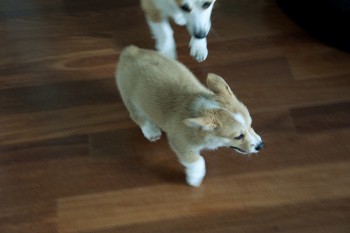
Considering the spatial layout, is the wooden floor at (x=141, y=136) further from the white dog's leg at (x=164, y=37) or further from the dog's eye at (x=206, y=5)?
the dog's eye at (x=206, y=5)

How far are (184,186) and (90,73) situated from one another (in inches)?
23.6

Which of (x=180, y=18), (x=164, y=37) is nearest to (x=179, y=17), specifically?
(x=180, y=18)

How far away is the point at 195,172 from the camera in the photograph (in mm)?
1398

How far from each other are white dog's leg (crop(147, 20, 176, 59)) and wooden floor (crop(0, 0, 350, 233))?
103mm

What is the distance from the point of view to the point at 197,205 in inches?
57.2

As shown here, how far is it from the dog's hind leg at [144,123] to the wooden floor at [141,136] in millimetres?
42

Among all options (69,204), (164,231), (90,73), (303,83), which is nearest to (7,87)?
(90,73)

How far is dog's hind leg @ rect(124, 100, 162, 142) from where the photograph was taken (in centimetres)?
144

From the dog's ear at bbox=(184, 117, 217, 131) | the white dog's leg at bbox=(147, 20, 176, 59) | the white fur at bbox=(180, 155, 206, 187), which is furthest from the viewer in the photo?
the white dog's leg at bbox=(147, 20, 176, 59)

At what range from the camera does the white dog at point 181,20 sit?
4.57 ft

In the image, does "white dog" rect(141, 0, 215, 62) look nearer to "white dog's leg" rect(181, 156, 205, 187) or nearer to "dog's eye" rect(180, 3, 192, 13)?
"dog's eye" rect(180, 3, 192, 13)

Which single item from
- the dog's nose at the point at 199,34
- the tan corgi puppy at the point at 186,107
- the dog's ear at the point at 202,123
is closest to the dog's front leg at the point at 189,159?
the tan corgi puppy at the point at 186,107

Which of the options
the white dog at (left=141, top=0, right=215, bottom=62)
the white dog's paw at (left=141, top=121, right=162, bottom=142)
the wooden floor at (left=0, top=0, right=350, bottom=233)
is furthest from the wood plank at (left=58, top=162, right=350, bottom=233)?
the white dog at (left=141, top=0, right=215, bottom=62)

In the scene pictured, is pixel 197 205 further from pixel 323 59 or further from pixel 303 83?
pixel 323 59
